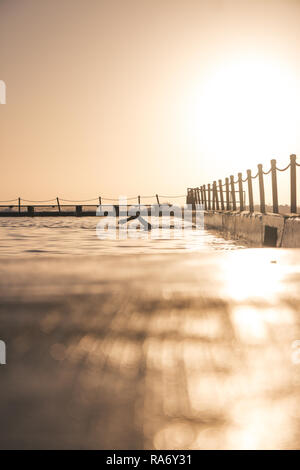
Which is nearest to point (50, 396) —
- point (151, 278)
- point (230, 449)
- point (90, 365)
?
point (90, 365)

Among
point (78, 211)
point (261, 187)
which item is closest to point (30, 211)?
point (78, 211)

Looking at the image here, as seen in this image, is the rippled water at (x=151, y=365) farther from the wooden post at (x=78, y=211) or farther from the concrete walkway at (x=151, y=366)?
the wooden post at (x=78, y=211)

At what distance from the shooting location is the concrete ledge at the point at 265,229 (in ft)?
26.4

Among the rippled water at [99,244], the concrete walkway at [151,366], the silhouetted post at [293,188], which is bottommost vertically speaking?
the concrete walkway at [151,366]

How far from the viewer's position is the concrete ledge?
8.06 meters

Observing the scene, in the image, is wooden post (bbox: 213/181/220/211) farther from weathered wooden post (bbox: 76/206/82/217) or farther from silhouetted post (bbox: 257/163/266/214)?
weathered wooden post (bbox: 76/206/82/217)

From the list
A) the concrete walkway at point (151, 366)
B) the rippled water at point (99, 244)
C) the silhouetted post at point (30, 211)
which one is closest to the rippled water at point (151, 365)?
the concrete walkway at point (151, 366)

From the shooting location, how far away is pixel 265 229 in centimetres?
1020

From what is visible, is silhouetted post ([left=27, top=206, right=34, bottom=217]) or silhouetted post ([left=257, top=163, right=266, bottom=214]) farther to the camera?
silhouetted post ([left=27, top=206, right=34, bottom=217])

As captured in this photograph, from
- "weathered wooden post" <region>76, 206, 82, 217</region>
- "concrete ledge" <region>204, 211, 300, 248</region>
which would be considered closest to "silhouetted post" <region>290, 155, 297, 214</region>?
"concrete ledge" <region>204, 211, 300, 248</region>

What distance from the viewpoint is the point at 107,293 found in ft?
12.9
